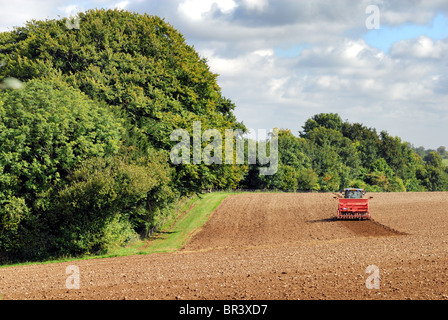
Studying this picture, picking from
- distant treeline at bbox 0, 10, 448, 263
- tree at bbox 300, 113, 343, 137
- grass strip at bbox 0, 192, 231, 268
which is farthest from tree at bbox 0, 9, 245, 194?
tree at bbox 300, 113, 343, 137

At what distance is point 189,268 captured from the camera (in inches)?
741

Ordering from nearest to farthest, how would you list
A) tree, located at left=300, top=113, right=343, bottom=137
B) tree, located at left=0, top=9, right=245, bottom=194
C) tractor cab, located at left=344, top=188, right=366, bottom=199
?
1. tree, located at left=0, top=9, right=245, bottom=194
2. tractor cab, located at left=344, top=188, right=366, bottom=199
3. tree, located at left=300, top=113, right=343, bottom=137

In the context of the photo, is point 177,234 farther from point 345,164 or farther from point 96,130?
point 345,164

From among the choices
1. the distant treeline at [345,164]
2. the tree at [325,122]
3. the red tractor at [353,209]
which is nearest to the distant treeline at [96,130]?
the red tractor at [353,209]

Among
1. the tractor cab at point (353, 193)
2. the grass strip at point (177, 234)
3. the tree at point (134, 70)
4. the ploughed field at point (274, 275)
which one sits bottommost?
the grass strip at point (177, 234)

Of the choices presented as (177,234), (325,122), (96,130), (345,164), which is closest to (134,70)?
(96,130)

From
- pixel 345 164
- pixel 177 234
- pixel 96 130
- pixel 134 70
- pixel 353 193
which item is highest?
pixel 134 70

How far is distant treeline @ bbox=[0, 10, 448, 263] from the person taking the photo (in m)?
29.4

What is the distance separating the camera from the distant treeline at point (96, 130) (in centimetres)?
2941

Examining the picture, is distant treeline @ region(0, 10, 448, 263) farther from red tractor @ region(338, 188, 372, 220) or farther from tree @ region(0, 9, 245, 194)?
red tractor @ region(338, 188, 372, 220)

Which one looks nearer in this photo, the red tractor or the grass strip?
the grass strip

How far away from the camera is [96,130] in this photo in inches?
1280

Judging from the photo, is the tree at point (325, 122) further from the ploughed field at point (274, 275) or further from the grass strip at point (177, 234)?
the ploughed field at point (274, 275)

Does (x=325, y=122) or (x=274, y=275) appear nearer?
(x=274, y=275)
